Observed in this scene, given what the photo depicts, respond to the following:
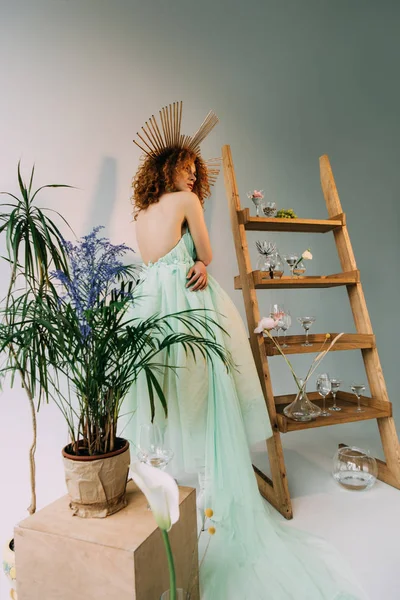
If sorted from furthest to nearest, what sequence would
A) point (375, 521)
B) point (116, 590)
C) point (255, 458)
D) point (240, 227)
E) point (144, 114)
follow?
point (144, 114) < point (255, 458) < point (240, 227) < point (375, 521) < point (116, 590)

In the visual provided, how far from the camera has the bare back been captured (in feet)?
6.19

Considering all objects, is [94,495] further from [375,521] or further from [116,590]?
[375,521]

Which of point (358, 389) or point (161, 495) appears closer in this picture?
point (161, 495)

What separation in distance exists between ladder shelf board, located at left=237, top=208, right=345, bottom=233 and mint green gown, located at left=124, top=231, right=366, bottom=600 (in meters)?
0.32

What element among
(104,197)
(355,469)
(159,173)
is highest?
(104,197)

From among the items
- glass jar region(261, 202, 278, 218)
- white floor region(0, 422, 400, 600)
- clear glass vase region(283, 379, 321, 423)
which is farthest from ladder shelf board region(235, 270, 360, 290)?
white floor region(0, 422, 400, 600)

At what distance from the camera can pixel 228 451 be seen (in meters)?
1.56

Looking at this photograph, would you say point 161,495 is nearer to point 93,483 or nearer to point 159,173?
point 93,483

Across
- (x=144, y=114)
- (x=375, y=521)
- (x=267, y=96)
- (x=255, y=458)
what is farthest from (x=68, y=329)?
(x=267, y=96)

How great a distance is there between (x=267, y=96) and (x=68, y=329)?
2791 millimetres

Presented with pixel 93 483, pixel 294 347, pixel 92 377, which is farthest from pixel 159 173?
pixel 93 483

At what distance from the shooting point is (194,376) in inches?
66.4

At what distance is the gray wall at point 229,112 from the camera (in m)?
2.48

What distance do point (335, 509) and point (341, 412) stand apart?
0.45 m
